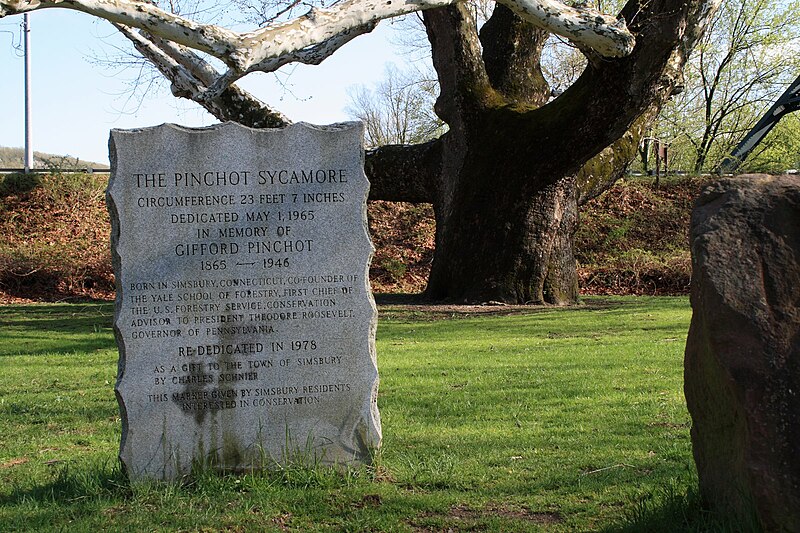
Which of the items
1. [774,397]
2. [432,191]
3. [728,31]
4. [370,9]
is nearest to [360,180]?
[774,397]

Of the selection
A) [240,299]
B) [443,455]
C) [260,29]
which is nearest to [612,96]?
[260,29]

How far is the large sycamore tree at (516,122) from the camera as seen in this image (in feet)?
49.4

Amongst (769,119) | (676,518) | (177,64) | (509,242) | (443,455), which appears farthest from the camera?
(769,119)

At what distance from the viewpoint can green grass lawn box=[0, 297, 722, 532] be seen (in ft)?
17.9

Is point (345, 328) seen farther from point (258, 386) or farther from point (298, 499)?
point (298, 499)

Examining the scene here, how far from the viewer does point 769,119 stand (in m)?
37.1

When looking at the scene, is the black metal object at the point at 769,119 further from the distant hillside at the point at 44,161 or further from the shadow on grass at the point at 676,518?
the shadow on grass at the point at 676,518

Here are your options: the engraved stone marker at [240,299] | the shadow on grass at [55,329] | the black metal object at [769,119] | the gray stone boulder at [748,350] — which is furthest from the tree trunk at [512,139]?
the black metal object at [769,119]

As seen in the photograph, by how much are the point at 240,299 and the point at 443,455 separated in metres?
1.92

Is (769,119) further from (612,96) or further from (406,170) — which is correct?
(612,96)

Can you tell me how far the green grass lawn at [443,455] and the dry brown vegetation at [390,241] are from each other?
1094cm

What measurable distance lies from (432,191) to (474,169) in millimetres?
1826

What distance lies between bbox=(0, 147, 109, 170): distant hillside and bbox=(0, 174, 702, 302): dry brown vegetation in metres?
1.26

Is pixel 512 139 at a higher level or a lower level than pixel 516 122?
lower
